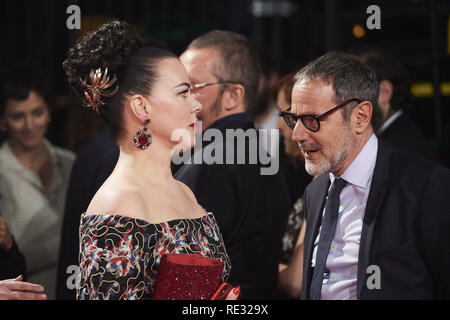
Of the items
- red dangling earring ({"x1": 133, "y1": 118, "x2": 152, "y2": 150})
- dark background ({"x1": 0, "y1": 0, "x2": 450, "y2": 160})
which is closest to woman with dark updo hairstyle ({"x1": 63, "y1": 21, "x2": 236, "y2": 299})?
red dangling earring ({"x1": 133, "y1": 118, "x2": 152, "y2": 150})

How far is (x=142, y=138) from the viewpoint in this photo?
1974 mm

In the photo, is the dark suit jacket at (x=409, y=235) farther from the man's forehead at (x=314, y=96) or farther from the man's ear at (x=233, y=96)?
the man's ear at (x=233, y=96)

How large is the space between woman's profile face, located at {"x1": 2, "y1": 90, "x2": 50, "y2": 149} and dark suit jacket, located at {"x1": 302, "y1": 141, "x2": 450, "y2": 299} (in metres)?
2.31

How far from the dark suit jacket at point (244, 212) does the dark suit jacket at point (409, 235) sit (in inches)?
22.3

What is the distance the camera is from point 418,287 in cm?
209

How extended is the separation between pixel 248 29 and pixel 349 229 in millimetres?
4032

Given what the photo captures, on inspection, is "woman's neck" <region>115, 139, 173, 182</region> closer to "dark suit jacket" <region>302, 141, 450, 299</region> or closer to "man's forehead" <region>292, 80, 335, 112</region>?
"man's forehead" <region>292, 80, 335, 112</region>

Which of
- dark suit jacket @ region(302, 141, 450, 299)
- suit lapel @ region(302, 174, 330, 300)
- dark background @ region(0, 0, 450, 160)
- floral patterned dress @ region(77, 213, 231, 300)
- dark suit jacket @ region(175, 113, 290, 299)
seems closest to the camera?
floral patterned dress @ region(77, 213, 231, 300)

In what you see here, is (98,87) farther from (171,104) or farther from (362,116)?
(362,116)

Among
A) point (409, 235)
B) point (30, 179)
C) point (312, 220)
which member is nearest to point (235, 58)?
point (312, 220)

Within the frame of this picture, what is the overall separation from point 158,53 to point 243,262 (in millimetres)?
957

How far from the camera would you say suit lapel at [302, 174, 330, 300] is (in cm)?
233
